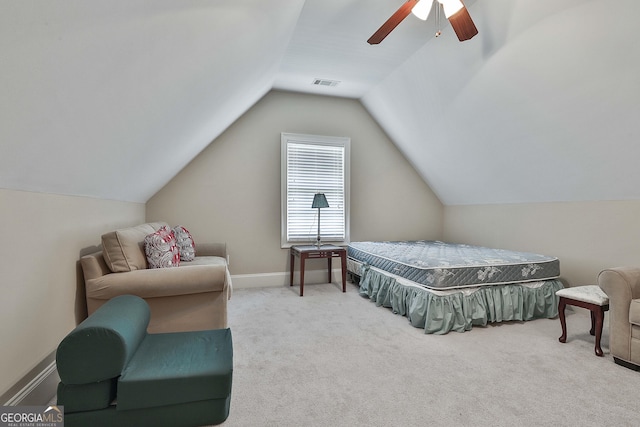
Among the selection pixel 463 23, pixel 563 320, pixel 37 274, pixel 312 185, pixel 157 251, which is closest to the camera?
pixel 37 274

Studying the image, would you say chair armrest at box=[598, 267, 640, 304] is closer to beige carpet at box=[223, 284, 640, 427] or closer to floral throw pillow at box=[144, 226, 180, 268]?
beige carpet at box=[223, 284, 640, 427]

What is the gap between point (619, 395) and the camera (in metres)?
1.98

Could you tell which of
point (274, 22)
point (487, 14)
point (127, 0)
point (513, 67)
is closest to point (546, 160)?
point (513, 67)

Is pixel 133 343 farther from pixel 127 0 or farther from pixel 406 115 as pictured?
pixel 406 115

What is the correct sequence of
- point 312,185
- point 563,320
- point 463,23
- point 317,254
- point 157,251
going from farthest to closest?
point 312,185
point 317,254
point 563,320
point 157,251
point 463,23

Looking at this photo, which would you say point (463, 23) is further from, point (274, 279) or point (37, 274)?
point (274, 279)

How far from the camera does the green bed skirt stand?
9.84ft

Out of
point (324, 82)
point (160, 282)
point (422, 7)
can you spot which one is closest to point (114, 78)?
point (160, 282)

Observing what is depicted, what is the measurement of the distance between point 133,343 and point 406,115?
13.6 ft

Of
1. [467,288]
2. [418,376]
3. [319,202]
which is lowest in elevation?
[418,376]

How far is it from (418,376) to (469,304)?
1.18 m

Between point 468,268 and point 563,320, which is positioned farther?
point 468,268

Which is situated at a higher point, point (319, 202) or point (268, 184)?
point (268, 184)

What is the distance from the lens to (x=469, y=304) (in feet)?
10.2
